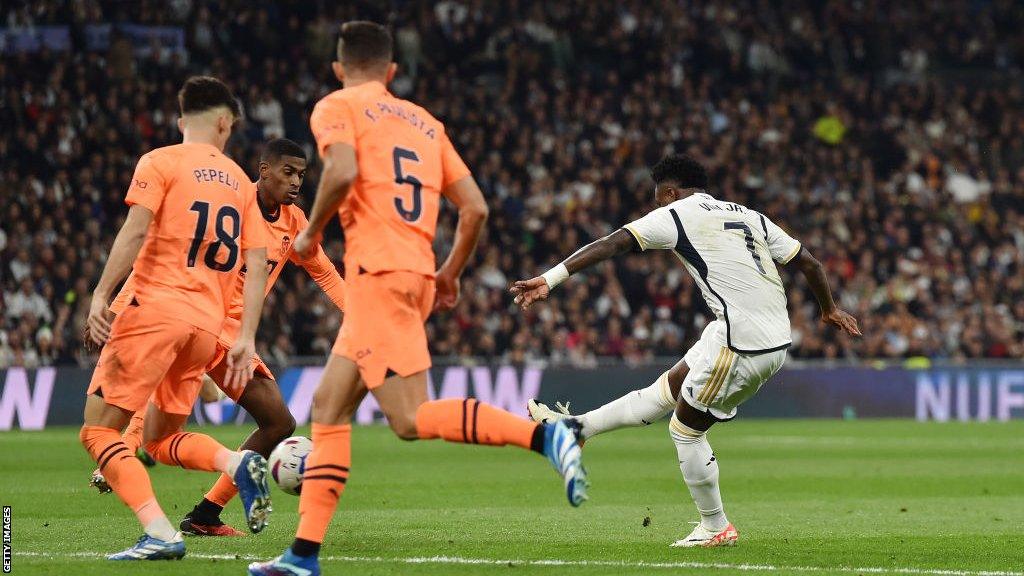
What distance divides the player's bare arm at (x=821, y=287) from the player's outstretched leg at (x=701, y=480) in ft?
3.36

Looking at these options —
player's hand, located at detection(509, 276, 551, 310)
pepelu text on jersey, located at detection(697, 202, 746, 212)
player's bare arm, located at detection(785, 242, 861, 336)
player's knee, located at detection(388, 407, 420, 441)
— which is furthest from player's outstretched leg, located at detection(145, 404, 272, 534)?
player's bare arm, located at detection(785, 242, 861, 336)

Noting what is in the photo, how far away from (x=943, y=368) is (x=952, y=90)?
9941mm

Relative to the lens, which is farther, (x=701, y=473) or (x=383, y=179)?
(x=701, y=473)

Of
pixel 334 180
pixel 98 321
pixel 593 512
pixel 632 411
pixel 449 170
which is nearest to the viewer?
pixel 334 180

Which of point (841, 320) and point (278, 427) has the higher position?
point (841, 320)

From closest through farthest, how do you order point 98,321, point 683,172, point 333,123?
1. point 333,123
2. point 98,321
3. point 683,172

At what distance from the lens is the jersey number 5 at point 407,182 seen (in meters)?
6.52

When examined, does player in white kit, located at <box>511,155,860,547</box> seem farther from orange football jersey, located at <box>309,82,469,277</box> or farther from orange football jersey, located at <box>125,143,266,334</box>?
orange football jersey, located at <box>125,143,266,334</box>

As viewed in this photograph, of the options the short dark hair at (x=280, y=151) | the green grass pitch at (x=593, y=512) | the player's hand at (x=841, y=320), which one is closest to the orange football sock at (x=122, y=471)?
the green grass pitch at (x=593, y=512)

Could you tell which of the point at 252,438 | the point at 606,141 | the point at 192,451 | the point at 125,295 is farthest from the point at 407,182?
the point at 606,141

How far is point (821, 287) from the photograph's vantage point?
343 inches

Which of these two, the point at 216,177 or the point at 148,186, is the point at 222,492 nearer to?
the point at 216,177

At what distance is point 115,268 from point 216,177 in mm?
A: 776

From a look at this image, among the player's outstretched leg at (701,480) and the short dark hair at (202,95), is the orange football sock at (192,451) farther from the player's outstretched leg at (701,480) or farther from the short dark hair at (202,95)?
the player's outstretched leg at (701,480)
